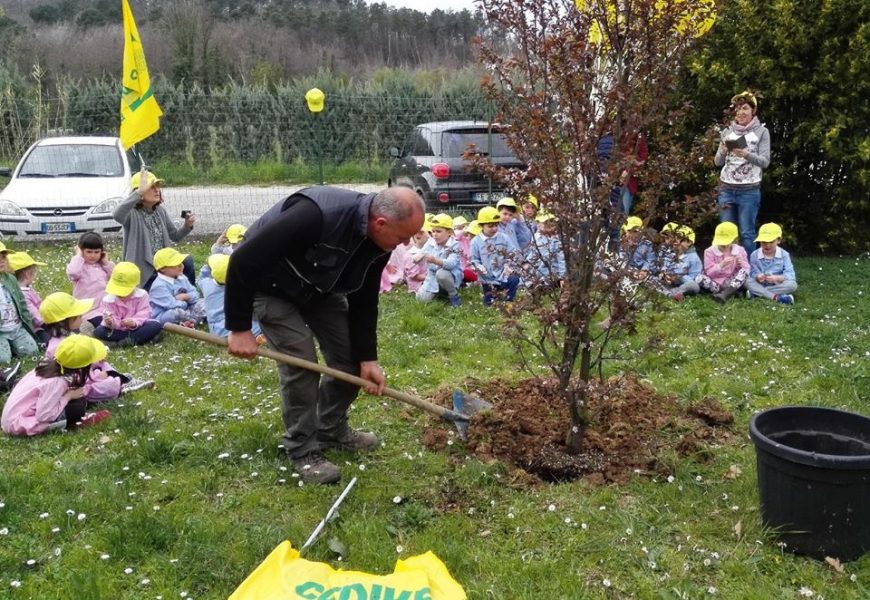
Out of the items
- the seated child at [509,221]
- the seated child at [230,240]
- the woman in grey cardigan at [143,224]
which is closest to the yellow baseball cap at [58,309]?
the woman in grey cardigan at [143,224]

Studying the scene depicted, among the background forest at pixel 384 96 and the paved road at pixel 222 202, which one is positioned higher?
the background forest at pixel 384 96

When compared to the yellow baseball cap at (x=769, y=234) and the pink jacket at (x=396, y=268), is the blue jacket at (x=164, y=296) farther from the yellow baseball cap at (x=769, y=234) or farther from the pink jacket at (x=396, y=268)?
the yellow baseball cap at (x=769, y=234)

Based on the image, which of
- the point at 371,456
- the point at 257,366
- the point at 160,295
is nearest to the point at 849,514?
the point at 371,456

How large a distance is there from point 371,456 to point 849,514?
8.38ft

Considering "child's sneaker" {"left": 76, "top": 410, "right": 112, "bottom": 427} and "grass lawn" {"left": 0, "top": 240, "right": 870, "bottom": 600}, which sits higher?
"child's sneaker" {"left": 76, "top": 410, "right": 112, "bottom": 427}

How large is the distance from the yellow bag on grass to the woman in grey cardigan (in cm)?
508

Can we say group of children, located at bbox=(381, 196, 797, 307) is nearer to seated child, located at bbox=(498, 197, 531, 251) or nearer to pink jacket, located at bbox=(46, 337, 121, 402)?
seated child, located at bbox=(498, 197, 531, 251)

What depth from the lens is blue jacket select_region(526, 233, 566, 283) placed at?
441cm

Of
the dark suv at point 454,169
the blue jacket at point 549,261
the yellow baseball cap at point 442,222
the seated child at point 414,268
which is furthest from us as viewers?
the dark suv at point 454,169

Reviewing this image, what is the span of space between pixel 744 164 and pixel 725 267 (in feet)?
4.35

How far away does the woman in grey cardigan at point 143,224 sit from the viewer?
7723 millimetres

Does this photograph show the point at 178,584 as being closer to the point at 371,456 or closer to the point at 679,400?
the point at 371,456

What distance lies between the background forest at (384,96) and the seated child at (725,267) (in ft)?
4.60

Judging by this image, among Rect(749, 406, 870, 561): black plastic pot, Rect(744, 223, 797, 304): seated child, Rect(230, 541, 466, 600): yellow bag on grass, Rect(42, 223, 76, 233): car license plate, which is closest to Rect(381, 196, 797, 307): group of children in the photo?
Rect(744, 223, 797, 304): seated child
